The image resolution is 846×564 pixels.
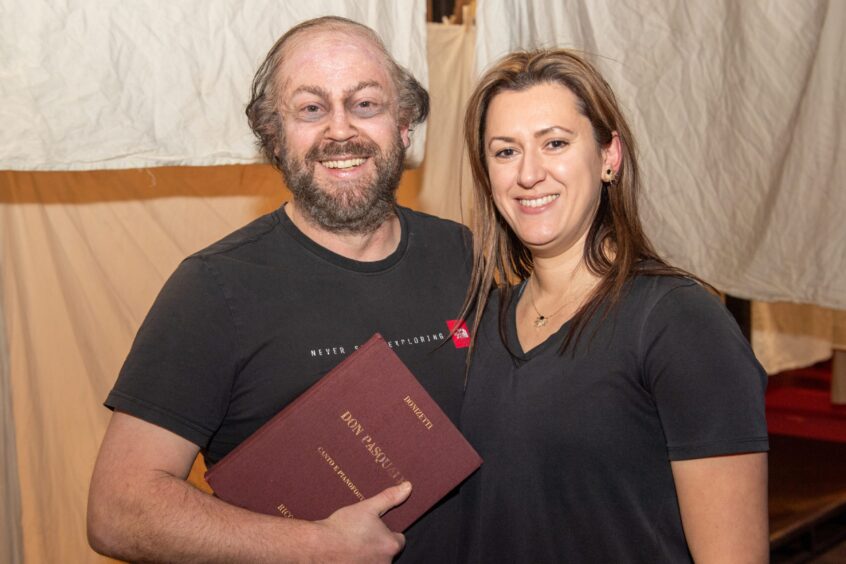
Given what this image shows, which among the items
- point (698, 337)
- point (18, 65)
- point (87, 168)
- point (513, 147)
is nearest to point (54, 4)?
point (18, 65)

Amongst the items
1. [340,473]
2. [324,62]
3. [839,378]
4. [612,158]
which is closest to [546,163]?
[612,158]

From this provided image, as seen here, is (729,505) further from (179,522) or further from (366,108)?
(366,108)

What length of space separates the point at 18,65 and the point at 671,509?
1.22m

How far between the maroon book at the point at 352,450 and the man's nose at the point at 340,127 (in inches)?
15.5

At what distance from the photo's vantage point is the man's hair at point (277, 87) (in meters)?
1.63

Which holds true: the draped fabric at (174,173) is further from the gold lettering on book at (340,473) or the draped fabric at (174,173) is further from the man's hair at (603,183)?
the gold lettering on book at (340,473)

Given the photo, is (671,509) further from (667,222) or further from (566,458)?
(667,222)

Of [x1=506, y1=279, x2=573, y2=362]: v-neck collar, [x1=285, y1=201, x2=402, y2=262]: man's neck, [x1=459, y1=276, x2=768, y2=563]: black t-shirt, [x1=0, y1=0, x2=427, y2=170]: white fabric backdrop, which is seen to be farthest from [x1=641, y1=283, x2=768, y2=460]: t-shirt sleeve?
[x1=0, y1=0, x2=427, y2=170]: white fabric backdrop

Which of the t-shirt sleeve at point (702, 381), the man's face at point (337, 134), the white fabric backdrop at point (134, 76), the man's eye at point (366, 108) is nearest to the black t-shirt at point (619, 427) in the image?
the t-shirt sleeve at point (702, 381)

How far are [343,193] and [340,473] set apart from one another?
48 centimetres

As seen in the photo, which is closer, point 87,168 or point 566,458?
point 566,458

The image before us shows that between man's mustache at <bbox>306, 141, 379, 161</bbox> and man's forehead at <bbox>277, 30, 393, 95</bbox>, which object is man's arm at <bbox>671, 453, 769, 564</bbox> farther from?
man's forehead at <bbox>277, 30, 393, 95</bbox>

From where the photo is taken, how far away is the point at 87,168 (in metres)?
1.58

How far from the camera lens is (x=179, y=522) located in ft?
4.24
